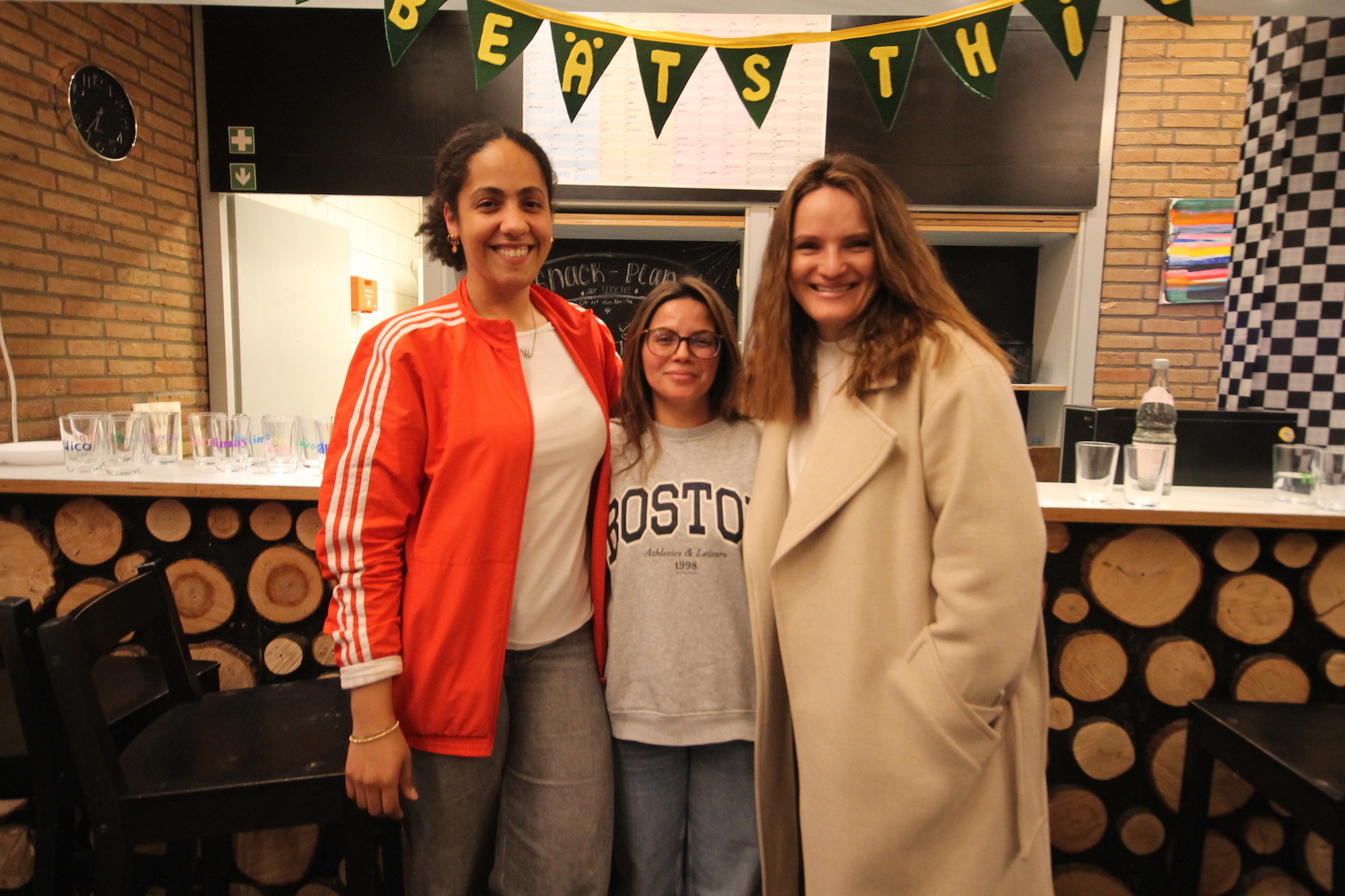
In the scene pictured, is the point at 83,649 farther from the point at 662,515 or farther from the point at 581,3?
the point at 581,3

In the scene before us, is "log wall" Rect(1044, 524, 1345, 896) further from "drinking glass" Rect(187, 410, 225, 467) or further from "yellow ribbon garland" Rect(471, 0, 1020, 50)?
"drinking glass" Rect(187, 410, 225, 467)

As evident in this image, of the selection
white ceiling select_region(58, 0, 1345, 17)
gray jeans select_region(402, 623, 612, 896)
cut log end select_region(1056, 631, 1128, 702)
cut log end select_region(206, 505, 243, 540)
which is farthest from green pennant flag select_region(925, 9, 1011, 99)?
cut log end select_region(206, 505, 243, 540)

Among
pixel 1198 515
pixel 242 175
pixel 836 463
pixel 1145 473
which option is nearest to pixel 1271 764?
pixel 1198 515

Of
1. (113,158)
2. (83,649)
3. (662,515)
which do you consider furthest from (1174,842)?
(113,158)

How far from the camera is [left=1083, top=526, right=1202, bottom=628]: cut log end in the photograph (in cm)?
163

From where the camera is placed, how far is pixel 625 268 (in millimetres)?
3812

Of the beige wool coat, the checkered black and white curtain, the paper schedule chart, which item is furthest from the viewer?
the paper schedule chart

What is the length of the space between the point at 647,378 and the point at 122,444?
1.37 metres

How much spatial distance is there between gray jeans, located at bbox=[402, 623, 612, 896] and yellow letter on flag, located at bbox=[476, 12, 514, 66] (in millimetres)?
1305

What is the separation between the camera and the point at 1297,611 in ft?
5.41

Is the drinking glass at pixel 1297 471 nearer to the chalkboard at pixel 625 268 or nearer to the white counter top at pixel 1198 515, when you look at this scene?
the white counter top at pixel 1198 515

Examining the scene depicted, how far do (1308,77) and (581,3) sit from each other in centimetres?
231

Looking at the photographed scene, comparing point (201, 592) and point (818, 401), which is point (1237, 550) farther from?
point (201, 592)

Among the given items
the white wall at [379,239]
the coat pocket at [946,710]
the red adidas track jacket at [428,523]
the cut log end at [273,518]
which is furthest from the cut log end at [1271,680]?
the white wall at [379,239]
